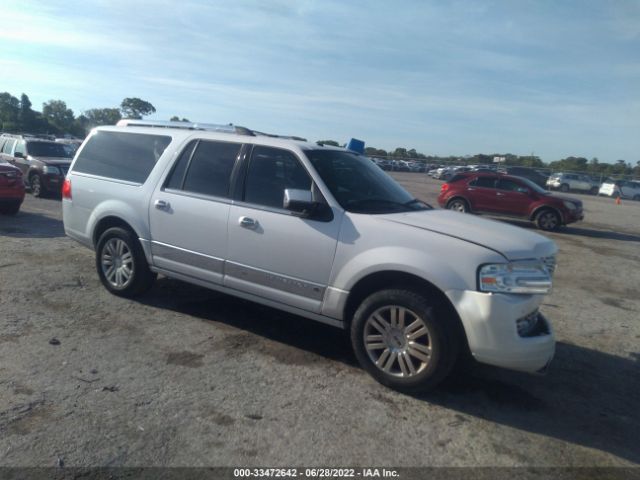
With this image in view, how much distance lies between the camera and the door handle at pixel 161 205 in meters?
5.46

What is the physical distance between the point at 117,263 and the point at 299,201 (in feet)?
9.07

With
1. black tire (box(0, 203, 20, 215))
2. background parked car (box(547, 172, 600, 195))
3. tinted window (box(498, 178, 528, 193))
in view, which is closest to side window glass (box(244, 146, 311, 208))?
black tire (box(0, 203, 20, 215))

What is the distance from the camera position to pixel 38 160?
15453 millimetres

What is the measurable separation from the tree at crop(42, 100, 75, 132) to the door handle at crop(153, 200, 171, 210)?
53.3 meters

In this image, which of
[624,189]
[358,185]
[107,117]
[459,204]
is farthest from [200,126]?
[624,189]

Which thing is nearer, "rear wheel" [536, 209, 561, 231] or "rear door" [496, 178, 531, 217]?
"rear wheel" [536, 209, 561, 231]

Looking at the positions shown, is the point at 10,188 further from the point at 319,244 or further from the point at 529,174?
the point at 529,174

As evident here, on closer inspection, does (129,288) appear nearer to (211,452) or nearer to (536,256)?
(211,452)

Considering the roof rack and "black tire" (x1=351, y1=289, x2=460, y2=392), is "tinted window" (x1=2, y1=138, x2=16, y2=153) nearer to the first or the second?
the roof rack

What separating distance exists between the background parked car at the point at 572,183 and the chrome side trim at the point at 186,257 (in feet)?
146

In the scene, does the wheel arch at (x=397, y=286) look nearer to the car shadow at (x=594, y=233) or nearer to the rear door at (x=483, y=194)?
the car shadow at (x=594, y=233)

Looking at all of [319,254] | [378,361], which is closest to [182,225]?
[319,254]

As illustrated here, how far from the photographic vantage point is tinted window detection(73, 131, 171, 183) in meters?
5.86

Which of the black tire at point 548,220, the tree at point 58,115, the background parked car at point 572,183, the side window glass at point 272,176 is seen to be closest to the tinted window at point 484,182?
the black tire at point 548,220
